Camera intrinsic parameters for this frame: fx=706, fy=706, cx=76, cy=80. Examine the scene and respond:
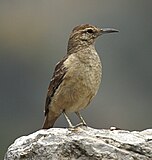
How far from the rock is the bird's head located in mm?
1695

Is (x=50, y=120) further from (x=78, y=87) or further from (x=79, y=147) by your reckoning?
(x=79, y=147)

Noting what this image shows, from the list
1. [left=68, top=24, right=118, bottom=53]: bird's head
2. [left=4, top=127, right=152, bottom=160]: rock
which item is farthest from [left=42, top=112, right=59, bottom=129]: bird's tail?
[left=4, top=127, right=152, bottom=160]: rock

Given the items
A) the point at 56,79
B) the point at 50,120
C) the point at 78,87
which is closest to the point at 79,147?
the point at 78,87

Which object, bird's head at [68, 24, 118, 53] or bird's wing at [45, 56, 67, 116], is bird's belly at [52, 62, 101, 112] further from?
bird's head at [68, 24, 118, 53]

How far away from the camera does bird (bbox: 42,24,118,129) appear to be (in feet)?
26.7

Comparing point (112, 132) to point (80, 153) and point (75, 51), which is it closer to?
point (80, 153)

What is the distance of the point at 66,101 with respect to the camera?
27.1ft

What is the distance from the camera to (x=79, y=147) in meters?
6.75

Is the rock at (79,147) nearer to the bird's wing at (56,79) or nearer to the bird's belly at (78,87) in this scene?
the bird's belly at (78,87)

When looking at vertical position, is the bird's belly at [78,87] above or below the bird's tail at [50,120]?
above

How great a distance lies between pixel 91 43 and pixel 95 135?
1.77 m

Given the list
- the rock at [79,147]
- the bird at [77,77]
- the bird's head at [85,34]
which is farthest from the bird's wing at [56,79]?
the rock at [79,147]

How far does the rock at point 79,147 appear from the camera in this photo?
264 inches

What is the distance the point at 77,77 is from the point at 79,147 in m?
1.56
